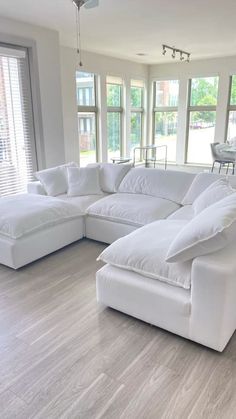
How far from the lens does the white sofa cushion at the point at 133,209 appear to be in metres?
3.17

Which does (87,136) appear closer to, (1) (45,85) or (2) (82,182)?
(1) (45,85)

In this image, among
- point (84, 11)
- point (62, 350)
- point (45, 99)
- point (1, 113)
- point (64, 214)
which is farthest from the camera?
point (45, 99)

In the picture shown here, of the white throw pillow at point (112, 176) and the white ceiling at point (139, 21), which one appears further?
the white throw pillow at point (112, 176)

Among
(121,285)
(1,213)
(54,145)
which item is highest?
(54,145)

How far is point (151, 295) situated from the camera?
1962 mm

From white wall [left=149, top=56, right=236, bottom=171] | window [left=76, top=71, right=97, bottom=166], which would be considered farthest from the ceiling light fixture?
white wall [left=149, top=56, right=236, bottom=171]

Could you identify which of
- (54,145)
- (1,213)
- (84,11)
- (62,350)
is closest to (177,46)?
(84,11)

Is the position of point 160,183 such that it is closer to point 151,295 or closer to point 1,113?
point 151,295

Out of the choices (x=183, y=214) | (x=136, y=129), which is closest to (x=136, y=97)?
(x=136, y=129)

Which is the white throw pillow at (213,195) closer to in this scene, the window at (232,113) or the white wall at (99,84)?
the white wall at (99,84)

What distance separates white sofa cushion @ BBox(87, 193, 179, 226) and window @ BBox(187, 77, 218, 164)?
4.93 meters

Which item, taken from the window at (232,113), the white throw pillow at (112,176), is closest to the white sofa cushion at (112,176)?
the white throw pillow at (112,176)

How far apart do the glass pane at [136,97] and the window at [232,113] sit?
7.66 feet

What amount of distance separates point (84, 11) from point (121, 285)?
10.7ft
